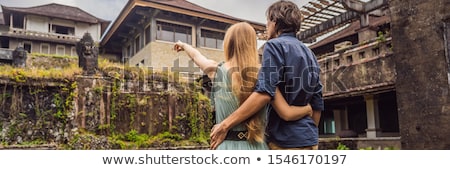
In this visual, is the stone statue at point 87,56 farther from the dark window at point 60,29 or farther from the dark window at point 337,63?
the dark window at point 337,63

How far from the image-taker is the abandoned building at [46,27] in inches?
263

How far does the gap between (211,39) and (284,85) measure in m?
3.95

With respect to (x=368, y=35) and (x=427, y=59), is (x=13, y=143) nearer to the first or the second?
(x=427, y=59)

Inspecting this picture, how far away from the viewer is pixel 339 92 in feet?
17.1

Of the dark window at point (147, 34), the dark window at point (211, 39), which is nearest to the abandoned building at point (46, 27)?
the dark window at point (147, 34)

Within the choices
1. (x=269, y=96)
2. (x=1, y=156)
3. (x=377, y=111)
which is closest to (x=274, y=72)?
(x=269, y=96)

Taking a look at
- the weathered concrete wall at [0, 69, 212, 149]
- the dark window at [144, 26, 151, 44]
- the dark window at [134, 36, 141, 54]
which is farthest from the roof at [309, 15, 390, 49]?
the dark window at [134, 36, 141, 54]

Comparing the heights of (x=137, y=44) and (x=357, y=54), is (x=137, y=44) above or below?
above

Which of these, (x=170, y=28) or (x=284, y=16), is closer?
(x=284, y=16)

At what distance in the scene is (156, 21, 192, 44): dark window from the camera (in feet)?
16.8

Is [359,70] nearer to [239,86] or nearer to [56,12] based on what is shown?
[239,86]

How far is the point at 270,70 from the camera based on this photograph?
1.04 m

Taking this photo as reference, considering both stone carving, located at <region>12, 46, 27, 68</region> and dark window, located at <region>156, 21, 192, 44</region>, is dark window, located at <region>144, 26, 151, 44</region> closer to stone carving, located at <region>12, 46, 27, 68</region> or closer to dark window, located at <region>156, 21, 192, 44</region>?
dark window, located at <region>156, 21, 192, 44</region>

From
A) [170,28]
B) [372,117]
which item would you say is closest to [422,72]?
[372,117]
